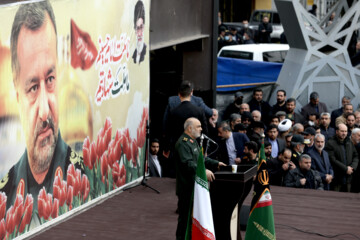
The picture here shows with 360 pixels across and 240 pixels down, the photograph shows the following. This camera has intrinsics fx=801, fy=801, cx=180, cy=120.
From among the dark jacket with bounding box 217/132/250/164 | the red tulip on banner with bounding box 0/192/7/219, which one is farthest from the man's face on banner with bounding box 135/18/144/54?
the red tulip on banner with bounding box 0/192/7/219

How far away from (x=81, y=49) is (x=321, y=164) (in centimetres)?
524

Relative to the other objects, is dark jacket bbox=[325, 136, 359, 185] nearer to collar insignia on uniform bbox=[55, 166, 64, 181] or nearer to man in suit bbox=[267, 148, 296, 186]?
man in suit bbox=[267, 148, 296, 186]

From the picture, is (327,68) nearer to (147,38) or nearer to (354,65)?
(354,65)

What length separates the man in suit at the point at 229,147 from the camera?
13.9 m

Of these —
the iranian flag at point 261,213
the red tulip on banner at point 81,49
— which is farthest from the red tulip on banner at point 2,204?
the iranian flag at point 261,213

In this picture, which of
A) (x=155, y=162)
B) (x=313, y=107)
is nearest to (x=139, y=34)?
(x=155, y=162)

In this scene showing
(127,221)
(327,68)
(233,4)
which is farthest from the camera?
(233,4)

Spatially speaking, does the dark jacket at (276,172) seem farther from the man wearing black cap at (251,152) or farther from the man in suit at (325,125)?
the man in suit at (325,125)

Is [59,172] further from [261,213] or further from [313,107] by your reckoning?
[313,107]

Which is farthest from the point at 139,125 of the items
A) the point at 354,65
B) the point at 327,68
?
the point at 354,65

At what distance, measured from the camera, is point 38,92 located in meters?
10.4

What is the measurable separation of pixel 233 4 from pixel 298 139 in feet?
86.5

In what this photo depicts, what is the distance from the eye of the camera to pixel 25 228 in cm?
1024

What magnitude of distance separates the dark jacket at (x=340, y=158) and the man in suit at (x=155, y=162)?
3162mm
